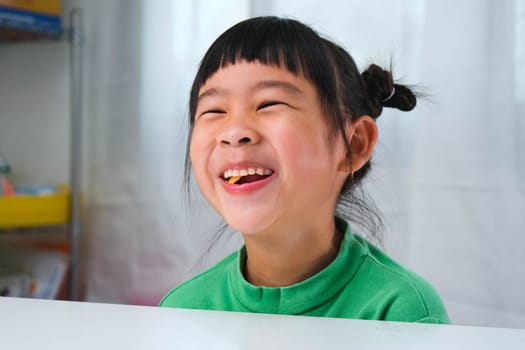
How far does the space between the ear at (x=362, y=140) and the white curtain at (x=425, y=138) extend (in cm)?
55

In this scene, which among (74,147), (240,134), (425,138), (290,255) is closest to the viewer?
(240,134)

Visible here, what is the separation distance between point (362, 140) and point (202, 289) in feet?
1.03

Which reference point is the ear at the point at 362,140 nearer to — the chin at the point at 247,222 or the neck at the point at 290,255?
the neck at the point at 290,255

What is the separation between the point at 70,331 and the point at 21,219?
175cm

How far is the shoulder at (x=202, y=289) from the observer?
967 millimetres

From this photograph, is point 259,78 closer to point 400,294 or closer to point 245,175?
point 245,175

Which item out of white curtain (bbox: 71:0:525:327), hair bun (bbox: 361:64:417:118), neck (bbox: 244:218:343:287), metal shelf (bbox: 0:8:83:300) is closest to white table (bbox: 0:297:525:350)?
neck (bbox: 244:218:343:287)

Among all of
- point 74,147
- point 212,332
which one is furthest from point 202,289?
point 74,147

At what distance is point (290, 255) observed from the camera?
90cm

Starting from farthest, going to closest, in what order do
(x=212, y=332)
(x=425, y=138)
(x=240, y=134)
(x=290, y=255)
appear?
(x=425, y=138), (x=290, y=255), (x=240, y=134), (x=212, y=332)

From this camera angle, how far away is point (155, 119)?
195 cm

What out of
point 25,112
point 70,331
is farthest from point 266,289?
point 25,112

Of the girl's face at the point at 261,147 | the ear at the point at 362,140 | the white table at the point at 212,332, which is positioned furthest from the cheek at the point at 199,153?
the white table at the point at 212,332

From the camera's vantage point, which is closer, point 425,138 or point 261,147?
point 261,147
